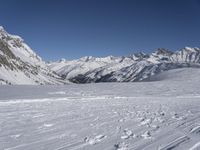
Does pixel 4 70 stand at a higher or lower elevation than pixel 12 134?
higher

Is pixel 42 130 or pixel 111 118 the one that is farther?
pixel 111 118

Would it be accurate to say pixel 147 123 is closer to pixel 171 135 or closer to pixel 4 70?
pixel 171 135

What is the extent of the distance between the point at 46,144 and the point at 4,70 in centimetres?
14249

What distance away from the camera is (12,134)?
8430 millimetres

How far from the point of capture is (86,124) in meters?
10.4

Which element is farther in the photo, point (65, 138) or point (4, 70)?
point (4, 70)

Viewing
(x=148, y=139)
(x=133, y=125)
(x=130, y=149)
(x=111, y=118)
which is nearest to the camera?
(x=130, y=149)

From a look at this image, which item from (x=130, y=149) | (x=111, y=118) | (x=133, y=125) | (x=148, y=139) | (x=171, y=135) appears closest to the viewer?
(x=130, y=149)

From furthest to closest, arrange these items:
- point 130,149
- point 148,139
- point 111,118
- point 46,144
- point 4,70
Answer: point 4,70 → point 111,118 → point 148,139 → point 46,144 → point 130,149

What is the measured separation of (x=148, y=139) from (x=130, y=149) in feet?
4.19

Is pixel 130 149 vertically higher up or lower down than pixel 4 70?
lower down

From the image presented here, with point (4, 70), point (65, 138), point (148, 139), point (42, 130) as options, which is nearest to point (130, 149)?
point (148, 139)

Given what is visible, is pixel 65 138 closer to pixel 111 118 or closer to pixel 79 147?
pixel 79 147

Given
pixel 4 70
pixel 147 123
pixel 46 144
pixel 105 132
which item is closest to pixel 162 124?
pixel 147 123
